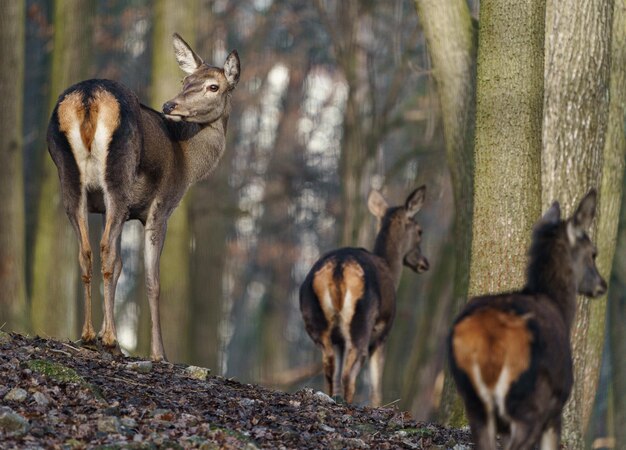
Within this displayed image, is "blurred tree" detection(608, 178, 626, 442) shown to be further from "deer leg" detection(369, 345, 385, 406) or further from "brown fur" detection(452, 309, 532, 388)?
"brown fur" detection(452, 309, 532, 388)

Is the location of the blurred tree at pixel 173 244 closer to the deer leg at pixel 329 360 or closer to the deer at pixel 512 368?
the deer leg at pixel 329 360

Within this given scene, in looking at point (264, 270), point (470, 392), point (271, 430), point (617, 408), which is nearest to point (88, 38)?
point (617, 408)

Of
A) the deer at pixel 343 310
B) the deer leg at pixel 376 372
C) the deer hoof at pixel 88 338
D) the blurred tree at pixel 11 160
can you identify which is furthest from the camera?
the blurred tree at pixel 11 160

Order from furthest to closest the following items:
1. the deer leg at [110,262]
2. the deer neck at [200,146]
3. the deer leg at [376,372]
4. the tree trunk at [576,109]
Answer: the deer leg at [376,372]
the deer neck at [200,146]
the tree trunk at [576,109]
the deer leg at [110,262]

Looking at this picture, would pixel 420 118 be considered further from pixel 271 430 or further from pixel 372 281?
pixel 271 430

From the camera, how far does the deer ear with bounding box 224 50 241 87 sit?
12.8m

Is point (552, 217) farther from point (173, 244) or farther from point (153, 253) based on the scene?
point (173, 244)

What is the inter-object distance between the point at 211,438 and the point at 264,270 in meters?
28.4

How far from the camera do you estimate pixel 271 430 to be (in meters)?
8.63

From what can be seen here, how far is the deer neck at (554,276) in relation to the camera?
8.39m

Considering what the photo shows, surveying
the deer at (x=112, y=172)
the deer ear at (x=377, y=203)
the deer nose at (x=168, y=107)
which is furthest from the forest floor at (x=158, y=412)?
the deer ear at (x=377, y=203)

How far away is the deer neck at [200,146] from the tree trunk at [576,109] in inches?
132

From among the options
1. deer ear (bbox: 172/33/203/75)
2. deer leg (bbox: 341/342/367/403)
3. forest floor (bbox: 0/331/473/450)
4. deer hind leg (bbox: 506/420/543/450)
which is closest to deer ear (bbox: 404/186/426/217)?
deer leg (bbox: 341/342/367/403)

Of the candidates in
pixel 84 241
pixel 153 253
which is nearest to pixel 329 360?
pixel 153 253
